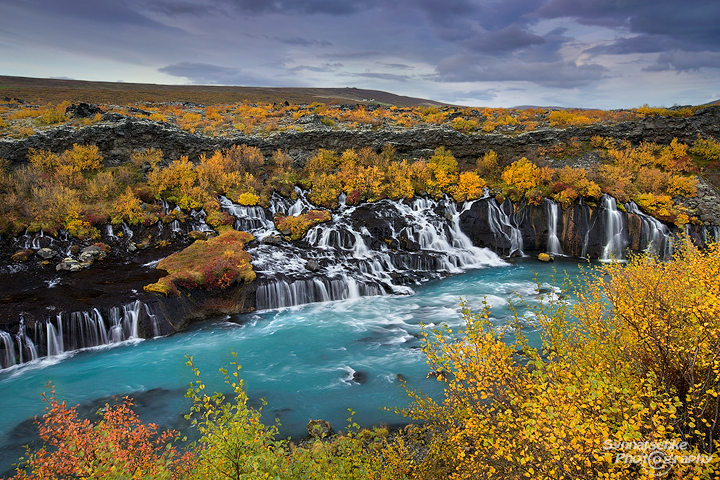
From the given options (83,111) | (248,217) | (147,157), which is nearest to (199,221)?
(248,217)

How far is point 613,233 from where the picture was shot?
86.7 feet

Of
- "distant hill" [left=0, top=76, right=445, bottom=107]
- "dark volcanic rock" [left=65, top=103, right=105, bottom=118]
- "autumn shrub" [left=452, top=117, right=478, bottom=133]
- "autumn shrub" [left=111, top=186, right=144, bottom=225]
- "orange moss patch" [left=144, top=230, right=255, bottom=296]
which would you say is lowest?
"orange moss patch" [left=144, top=230, right=255, bottom=296]

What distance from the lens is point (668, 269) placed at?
795 cm

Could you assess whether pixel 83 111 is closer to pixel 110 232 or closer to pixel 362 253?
pixel 110 232

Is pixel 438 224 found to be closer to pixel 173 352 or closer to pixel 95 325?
pixel 173 352

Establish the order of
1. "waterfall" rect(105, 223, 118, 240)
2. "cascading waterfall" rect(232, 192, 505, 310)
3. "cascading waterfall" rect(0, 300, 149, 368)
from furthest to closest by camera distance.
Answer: "waterfall" rect(105, 223, 118, 240), "cascading waterfall" rect(232, 192, 505, 310), "cascading waterfall" rect(0, 300, 149, 368)

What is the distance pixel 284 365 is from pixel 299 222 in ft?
43.9

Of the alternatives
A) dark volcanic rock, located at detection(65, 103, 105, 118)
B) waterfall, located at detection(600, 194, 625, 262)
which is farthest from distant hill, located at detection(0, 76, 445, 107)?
waterfall, located at detection(600, 194, 625, 262)

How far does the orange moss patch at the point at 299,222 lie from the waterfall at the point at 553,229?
17.4 m

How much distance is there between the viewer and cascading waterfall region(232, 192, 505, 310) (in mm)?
20844

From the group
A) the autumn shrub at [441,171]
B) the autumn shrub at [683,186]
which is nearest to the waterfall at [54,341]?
the autumn shrub at [441,171]

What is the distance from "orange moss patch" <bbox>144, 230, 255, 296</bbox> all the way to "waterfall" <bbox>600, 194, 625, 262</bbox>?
83.4ft

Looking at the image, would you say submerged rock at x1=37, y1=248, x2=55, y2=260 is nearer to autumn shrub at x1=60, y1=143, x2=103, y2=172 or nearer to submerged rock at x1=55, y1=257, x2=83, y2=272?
submerged rock at x1=55, y1=257, x2=83, y2=272

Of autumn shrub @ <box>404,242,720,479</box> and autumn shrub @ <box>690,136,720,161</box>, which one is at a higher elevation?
autumn shrub @ <box>690,136,720,161</box>
